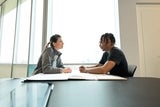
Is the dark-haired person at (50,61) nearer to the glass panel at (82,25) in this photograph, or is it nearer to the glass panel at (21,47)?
the glass panel at (21,47)

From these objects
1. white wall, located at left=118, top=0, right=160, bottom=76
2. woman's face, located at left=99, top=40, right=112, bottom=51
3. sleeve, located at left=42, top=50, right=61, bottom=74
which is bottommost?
sleeve, located at left=42, top=50, right=61, bottom=74

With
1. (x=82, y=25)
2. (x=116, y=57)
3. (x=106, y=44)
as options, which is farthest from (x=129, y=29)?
(x=116, y=57)

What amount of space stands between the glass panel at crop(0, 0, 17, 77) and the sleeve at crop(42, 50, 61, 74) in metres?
1.14

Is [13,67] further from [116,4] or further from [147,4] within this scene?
[147,4]

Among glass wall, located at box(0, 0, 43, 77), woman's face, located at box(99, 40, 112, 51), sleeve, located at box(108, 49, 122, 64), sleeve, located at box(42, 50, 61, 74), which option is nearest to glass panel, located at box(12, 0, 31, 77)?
glass wall, located at box(0, 0, 43, 77)

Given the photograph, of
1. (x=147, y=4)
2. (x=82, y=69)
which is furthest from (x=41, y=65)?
(x=147, y=4)

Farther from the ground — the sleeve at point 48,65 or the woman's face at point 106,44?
the woman's face at point 106,44

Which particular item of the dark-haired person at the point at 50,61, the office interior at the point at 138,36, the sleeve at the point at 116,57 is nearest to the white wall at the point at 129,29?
the office interior at the point at 138,36

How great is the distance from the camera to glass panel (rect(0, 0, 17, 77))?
295cm

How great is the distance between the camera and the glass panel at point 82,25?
338 cm

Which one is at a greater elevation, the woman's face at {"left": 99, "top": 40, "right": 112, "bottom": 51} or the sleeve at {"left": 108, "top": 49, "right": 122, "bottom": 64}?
the woman's face at {"left": 99, "top": 40, "right": 112, "bottom": 51}

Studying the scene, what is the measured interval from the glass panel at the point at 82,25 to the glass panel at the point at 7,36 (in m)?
0.70

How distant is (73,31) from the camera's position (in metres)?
3.45

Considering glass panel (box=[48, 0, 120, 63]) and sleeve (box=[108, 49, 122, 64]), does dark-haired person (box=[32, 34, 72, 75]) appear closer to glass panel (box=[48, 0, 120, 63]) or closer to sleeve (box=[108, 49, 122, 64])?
sleeve (box=[108, 49, 122, 64])
